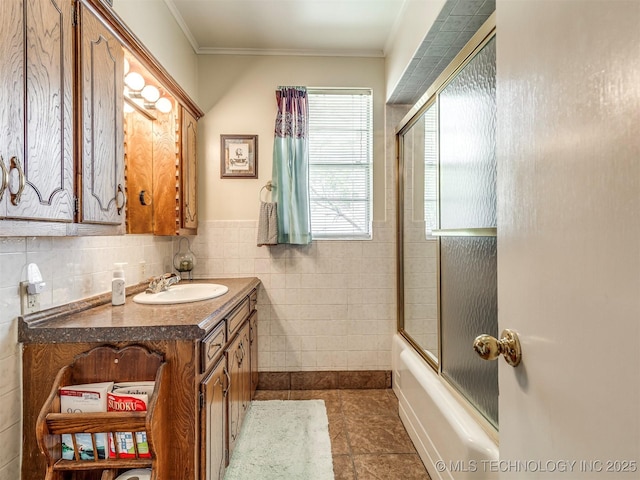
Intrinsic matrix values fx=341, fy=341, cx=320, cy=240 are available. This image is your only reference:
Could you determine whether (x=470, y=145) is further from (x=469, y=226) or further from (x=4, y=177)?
(x=4, y=177)

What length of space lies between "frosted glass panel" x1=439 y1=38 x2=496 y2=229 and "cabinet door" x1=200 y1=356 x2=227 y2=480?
4.25 ft

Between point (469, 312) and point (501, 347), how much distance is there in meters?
0.85

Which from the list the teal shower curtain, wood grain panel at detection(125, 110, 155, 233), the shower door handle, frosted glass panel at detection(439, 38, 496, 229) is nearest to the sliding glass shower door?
frosted glass panel at detection(439, 38, 496, 229)

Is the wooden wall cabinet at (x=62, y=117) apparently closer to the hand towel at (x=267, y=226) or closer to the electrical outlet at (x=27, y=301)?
the electrical outlet at (x=27, y=301)

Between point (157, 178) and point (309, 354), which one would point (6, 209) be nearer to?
point (157, 178)

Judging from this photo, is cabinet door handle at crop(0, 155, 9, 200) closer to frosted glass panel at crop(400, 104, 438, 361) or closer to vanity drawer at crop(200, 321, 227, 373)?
vanity drawer at crop(200, 321, 227, 373)

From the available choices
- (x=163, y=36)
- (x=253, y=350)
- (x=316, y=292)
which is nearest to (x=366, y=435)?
(x=253, y=350)

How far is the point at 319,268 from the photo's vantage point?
2805mm

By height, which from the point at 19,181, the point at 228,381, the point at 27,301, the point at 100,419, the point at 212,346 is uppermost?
the point at 19,181

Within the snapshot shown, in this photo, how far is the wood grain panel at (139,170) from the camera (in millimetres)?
2137

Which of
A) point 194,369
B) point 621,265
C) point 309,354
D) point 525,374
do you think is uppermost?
point 621,265

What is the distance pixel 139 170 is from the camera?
222 centimetres

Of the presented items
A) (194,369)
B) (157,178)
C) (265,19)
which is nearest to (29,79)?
(194,369)

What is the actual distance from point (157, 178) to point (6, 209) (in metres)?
1.47
